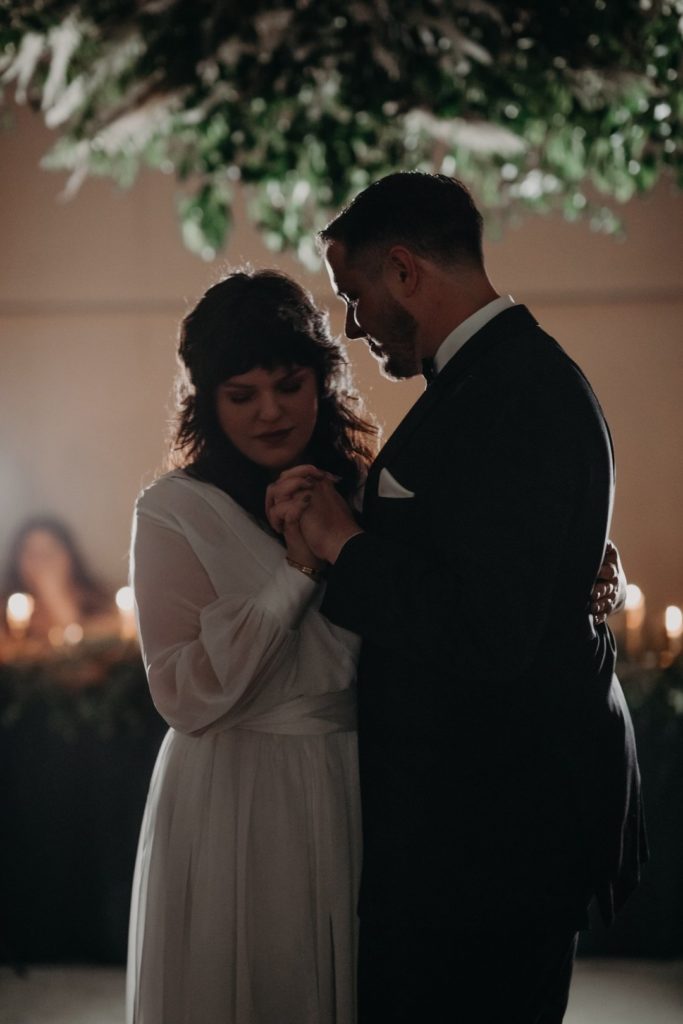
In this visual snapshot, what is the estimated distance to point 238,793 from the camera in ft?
6.04

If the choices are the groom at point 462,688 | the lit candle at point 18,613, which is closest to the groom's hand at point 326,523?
the groom at point 462,688

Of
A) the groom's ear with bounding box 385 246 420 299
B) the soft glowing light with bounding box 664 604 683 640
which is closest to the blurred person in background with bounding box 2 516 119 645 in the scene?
the soft glowing light with bounding box 664 604 683 640

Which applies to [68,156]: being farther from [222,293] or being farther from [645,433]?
[645,433]

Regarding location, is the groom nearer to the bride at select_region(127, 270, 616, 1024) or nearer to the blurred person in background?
the bride at select_region(127, 270, 616, 1024)

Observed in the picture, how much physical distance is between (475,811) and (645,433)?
264 inches

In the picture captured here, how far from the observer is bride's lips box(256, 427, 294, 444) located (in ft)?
6.41

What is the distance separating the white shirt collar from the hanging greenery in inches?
32.5

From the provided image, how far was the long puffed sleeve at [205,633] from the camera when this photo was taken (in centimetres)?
173

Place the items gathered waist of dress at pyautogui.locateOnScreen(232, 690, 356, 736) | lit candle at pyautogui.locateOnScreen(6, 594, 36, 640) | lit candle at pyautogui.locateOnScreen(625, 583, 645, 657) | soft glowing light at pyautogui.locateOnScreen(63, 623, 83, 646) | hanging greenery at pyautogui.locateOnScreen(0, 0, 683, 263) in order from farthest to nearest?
lit candle at pyautogui.locateOnScreen(6, 594, 36, 640), lit candle at pyautogui.locateOnScreen(625, 583, 645, 657), soft glowing light at pyautogui.locateOnScreen(63, 623, 83, 646), hanging greenery at pyautogui.locateOnScreen(0, 0, 683, 263), gathered waist of dress at pyautogui.locateOnScreen(232, 690, 356, 736)

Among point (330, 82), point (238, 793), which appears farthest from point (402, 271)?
point (330, 82)

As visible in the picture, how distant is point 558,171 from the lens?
10.2 feet

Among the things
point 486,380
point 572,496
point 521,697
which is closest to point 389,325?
point 486,380

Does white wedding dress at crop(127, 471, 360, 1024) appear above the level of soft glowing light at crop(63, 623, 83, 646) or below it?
below

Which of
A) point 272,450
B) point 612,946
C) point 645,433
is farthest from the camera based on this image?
point 645,433
